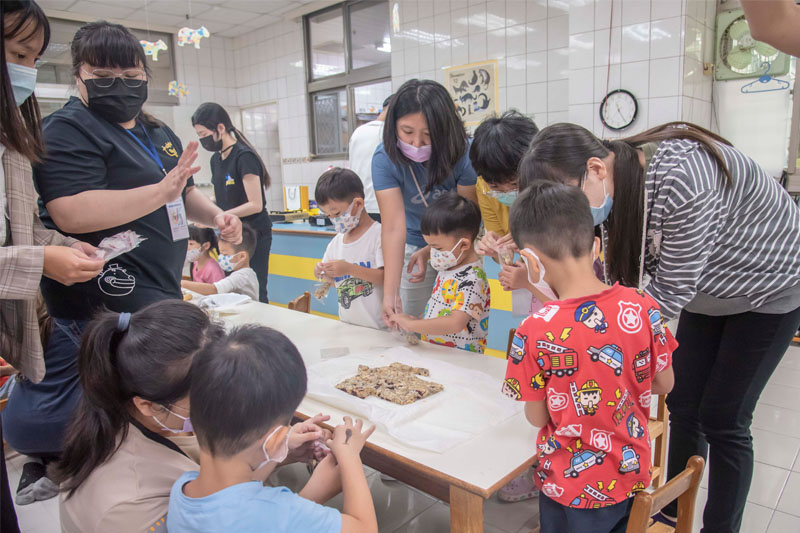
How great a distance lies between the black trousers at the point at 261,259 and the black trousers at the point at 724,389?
2.68 metres

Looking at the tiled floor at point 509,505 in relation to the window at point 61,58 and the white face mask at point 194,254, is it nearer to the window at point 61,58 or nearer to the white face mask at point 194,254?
the white face mask at point 194,254

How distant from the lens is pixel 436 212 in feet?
6.48

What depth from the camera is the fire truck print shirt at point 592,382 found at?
3.61 ft

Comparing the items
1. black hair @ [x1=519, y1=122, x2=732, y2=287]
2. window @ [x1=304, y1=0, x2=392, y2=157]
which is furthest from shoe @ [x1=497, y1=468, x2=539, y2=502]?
window @ [x1=304, y1=0, x2=392, y2=157]

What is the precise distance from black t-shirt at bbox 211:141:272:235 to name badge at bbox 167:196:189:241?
176cm

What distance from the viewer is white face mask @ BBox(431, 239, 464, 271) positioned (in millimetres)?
1999

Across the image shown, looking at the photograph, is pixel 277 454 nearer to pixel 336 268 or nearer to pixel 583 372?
pixel 583 372

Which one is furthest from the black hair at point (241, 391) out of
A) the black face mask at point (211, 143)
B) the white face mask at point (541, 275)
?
the black face mask at point (211, 143)

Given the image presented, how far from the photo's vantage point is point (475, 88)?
5.12m

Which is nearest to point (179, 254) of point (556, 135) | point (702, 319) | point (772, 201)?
point (556, 135)

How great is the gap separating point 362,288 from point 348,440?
48.6 inches

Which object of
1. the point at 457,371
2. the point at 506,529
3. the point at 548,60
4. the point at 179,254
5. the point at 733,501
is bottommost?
the point at 506,529

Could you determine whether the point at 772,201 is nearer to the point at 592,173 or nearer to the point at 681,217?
the point at 681,217

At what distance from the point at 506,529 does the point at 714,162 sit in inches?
53.8
